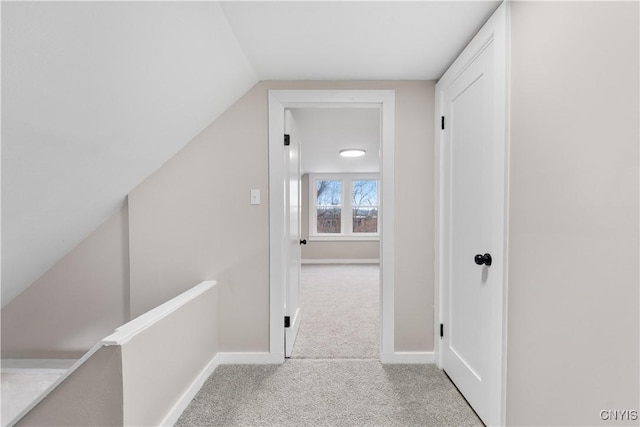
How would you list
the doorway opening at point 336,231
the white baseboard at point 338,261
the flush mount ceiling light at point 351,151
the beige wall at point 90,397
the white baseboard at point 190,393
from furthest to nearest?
the white baseboard at point 338,261 < the flush mount ceiling light at point 351,151 < the doorway opening at point 336,231 < the white baseboard at point 190,393 < the beige wall at point 90,397

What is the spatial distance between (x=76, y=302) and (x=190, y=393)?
1.20 m

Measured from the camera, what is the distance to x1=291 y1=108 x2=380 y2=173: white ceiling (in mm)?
3246

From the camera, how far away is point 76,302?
7.20ft

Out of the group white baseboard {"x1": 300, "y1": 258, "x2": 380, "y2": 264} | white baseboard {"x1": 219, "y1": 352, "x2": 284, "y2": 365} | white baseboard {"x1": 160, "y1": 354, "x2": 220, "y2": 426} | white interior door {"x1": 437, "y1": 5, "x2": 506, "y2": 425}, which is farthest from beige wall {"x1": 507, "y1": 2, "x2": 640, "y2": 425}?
white baseboard {"x1": 300, "y1": 258, "x2": 380, "y2": 264}

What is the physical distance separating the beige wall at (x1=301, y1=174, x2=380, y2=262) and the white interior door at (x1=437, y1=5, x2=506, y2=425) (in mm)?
4130

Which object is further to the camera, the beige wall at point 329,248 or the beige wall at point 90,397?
the beige wall at point 329,248

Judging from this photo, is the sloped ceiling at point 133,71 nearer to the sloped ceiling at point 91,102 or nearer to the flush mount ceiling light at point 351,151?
the sloped ceiling at point 91,102

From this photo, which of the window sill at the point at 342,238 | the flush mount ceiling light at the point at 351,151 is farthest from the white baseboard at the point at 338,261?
the flush mount ceiling light at the point at 351,151

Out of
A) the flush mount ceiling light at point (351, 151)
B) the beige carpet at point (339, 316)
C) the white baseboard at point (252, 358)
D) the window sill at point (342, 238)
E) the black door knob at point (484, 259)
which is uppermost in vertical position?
the flush mount ceiling light at point (351, 151)

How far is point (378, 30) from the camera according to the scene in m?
1.54

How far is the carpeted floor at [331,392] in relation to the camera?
5.19 feet

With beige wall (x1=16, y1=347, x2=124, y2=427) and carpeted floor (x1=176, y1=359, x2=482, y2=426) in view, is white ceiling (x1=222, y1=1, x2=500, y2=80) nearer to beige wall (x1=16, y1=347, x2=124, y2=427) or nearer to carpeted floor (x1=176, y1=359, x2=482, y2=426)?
beige wall (x1=16, y1=347, x2=124, y2=427)

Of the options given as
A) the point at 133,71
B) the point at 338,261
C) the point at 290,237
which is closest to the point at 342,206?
the point at 338,261

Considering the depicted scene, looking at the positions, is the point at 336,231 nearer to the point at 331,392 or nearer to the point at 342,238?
the point at 342,238
